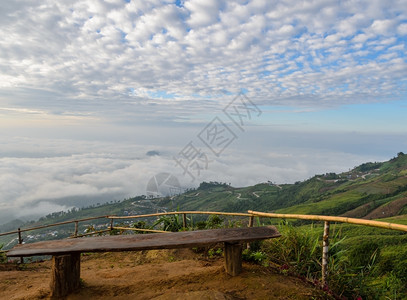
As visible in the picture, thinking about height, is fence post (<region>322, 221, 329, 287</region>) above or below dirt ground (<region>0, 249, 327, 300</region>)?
above

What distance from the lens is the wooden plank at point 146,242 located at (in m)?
Answer: 3.46

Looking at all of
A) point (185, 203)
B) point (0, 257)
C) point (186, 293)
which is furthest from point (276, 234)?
point (185, 203)

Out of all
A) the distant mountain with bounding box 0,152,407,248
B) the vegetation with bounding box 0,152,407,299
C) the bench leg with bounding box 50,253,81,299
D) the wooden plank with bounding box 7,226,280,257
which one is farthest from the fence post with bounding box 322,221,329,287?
the distant mountain with bounding box 0,152,407,248

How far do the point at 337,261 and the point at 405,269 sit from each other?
1861 cm

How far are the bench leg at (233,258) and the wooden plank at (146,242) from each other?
0.15 meters

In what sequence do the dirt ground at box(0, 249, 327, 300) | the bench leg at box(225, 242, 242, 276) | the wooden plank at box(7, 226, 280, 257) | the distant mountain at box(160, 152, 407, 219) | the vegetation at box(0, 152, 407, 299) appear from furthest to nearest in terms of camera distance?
the distant mountain at box(160, 152, 407, 219)
the vegetation at box(0, 152, 407, 299)
the bench leg at box(225, 242, 242, 276)
the wooden plank at box(7, 226, 280, 257)
the dirt ground at box(0, 249, 327, 300)

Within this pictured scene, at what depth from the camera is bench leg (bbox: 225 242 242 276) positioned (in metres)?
3.85

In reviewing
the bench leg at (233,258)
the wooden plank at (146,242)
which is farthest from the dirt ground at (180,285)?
the wooden plank at (146,242)

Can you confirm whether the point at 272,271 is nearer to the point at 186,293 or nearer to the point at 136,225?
the point at 186,293

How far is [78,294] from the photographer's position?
3529mm

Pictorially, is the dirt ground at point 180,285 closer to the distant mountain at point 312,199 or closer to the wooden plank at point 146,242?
the wooden plank at point 146,242

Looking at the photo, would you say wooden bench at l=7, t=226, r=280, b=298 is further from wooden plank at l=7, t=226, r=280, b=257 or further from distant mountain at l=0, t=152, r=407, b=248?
distant mountain at l=0, t=152, r=407, b=248

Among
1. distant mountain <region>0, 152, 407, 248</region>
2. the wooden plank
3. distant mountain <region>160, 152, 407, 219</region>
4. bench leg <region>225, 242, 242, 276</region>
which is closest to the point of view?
the wooden plank

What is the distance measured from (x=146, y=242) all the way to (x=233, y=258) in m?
1.24
